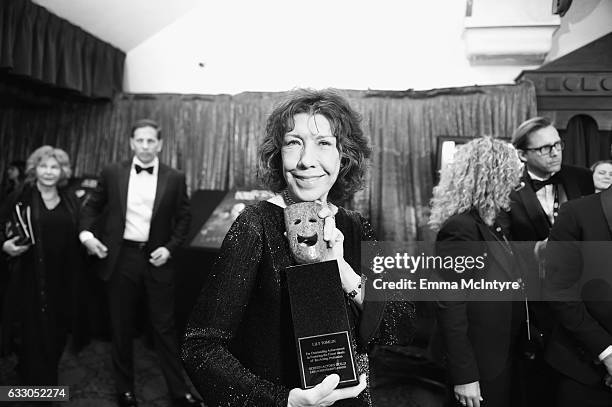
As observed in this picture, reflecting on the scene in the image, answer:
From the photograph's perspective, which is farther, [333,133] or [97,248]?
[97,248]

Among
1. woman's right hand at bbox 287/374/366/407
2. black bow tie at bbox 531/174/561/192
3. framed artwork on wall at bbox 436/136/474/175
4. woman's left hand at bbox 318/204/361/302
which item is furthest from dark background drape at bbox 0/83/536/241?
woman's right hand at bbox 287/374/366/407

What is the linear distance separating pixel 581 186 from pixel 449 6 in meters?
0.83

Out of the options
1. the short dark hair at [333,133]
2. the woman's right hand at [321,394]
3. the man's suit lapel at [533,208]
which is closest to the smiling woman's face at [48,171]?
the short dark hair at [333,133]

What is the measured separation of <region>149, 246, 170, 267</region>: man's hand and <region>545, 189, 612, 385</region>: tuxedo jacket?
1.66 m

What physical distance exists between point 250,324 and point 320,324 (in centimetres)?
14

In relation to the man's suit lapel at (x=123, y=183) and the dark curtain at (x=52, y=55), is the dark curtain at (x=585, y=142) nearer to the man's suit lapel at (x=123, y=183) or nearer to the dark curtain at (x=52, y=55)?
the man's suit lapel at (x=123, y=183)

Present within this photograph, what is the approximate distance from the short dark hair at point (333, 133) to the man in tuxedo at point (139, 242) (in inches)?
58.9

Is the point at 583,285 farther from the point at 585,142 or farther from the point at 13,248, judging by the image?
the point at 13,248

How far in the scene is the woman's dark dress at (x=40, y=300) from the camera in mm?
1991

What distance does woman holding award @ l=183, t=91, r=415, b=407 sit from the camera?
70cm

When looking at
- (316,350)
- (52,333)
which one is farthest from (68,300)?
(316,350)

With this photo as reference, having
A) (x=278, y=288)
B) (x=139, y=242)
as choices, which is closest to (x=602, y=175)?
(x=278, y=288)

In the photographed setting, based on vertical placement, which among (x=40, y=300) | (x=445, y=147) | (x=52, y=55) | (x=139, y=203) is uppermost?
(x=52, y=55)

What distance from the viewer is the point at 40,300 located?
6.58 feet
